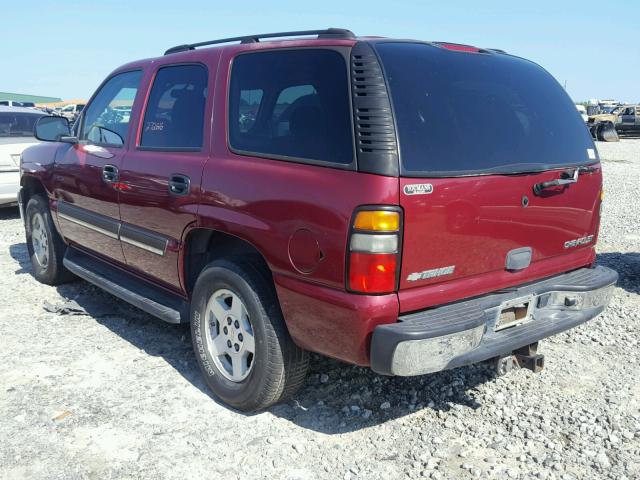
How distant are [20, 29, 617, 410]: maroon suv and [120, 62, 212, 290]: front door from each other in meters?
0.01

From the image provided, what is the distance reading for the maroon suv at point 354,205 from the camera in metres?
2.61

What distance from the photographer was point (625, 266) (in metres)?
6.25

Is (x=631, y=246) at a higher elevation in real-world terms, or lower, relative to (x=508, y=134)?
lower

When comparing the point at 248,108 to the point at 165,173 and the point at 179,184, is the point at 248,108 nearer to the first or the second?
the point at 179,184

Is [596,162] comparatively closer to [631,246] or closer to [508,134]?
[508,134]

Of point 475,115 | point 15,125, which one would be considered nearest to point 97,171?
point 475,115

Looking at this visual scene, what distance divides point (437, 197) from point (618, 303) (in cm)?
331

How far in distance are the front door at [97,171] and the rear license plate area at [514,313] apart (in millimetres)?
2611

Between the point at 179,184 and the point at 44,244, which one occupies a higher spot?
the point at 179,184

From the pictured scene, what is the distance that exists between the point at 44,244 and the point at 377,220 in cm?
413

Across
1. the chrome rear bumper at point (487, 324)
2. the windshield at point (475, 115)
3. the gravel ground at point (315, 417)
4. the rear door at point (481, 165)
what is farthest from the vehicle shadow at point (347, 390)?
the windshield at point (475, 115)

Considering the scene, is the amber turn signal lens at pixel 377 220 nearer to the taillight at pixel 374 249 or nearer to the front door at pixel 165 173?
the taillight at pixel 374 249

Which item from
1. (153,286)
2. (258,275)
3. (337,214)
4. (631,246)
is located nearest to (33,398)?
(153,286)

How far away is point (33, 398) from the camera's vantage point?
137 inches
